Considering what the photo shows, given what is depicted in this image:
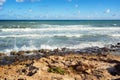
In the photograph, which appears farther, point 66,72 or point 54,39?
point 54,39

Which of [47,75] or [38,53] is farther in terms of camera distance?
[38,53]

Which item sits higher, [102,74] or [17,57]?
[102,74]

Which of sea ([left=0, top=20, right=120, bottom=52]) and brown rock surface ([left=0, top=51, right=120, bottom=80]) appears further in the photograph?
sea ([left=0, top=20, right=120, bottom=52])

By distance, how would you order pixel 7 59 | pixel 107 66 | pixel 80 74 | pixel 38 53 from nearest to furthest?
pixel 80 74
pixel 107 66
pixel 7 59
pixel 38 53

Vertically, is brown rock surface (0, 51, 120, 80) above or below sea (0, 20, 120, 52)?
above

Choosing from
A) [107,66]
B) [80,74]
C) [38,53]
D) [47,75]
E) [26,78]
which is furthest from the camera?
[38,53]

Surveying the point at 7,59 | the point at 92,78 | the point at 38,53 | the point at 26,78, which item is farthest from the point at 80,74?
the point at 38,53

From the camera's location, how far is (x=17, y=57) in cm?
1797

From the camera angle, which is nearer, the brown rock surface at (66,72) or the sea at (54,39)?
the brown rock surface at (66,72)

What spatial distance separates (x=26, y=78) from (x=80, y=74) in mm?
2141

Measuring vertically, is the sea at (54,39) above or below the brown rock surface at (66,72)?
below

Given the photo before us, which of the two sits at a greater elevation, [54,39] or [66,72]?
[66,72]

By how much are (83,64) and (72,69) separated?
44cm

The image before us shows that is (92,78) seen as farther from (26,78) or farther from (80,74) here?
(26,78)
